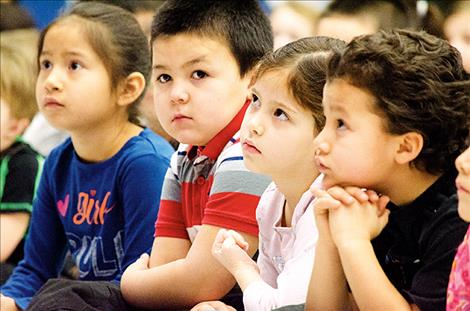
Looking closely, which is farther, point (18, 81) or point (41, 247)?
point (18, 81)

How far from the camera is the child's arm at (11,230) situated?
3.04 metres

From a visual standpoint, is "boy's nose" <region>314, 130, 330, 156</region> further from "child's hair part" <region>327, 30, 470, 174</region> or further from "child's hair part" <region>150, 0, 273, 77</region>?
"child's hair part" <region>150, 0, 273, 77</region>

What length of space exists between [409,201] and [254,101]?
1.30 feet

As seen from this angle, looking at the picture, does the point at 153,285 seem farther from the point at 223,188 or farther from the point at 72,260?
the point at 72,260

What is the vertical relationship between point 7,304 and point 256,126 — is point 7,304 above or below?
below

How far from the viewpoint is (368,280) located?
5.26ft

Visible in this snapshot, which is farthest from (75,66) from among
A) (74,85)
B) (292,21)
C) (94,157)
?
(292,21)

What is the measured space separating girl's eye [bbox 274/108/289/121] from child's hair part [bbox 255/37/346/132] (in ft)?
0.13

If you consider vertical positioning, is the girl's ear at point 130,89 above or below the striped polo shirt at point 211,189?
above

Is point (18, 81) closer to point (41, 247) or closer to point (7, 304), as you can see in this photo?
point (41, 247)

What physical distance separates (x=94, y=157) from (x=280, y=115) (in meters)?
0.87

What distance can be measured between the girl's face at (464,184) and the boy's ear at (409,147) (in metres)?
0.14

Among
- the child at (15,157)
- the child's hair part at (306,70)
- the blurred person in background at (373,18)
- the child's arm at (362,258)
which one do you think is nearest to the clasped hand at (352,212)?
the child's arm at (362,258)

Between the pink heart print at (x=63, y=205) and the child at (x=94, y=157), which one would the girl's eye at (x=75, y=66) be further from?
the pink heart print at (x=63, y=205)
